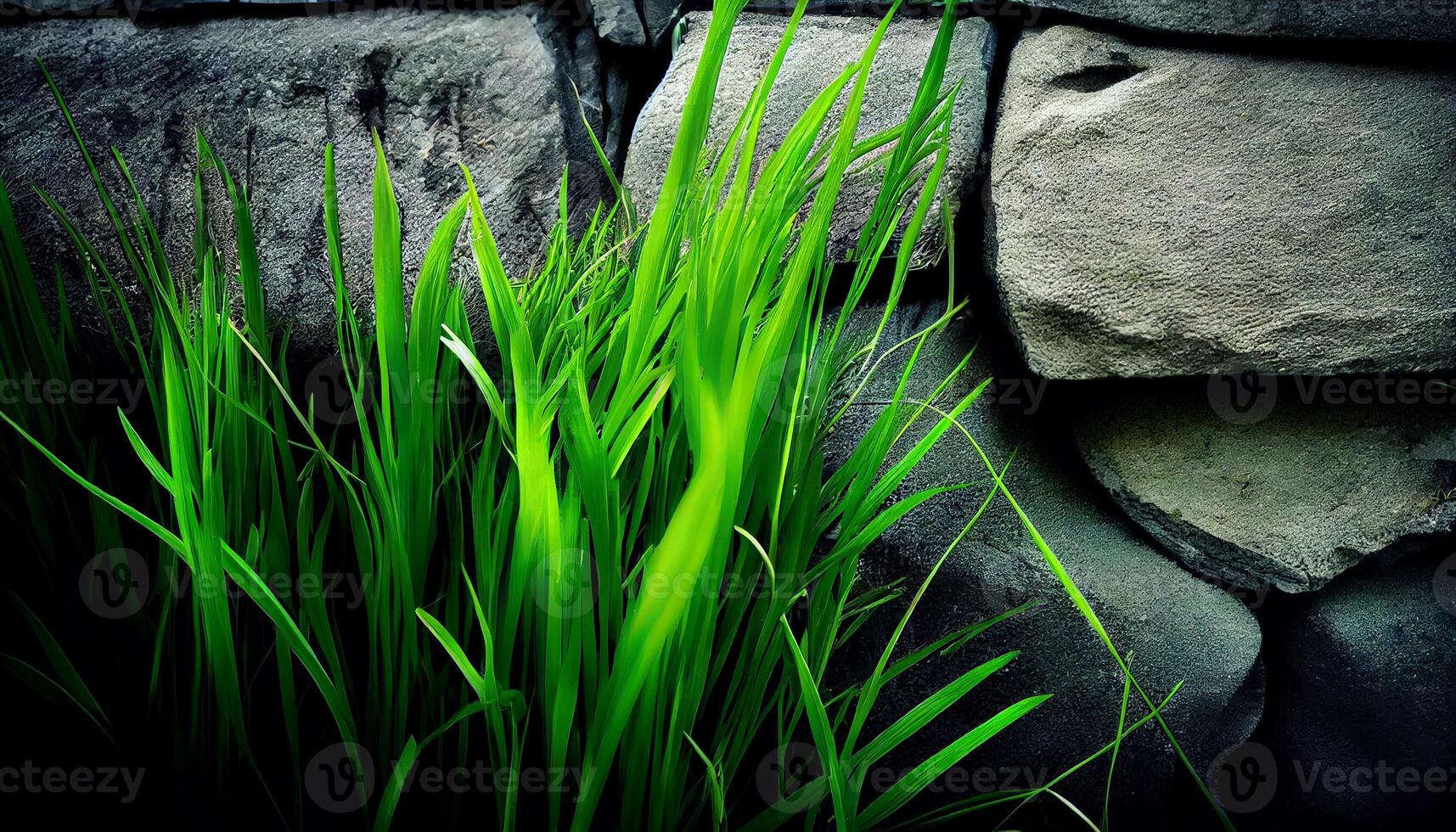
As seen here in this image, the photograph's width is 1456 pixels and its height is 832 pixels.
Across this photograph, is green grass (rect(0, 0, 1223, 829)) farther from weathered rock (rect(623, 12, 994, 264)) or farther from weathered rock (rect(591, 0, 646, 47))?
weathered rock (rect(591, 0, 646, 47))

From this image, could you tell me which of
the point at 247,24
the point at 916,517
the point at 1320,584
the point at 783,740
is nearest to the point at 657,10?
the point at 247,24

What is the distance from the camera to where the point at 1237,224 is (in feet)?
2.93

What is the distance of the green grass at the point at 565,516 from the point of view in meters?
0.50

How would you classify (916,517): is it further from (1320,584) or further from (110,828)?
(110,828)

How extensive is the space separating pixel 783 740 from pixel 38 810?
61 cm

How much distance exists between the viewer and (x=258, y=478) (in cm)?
70

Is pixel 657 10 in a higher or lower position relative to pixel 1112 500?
higher
